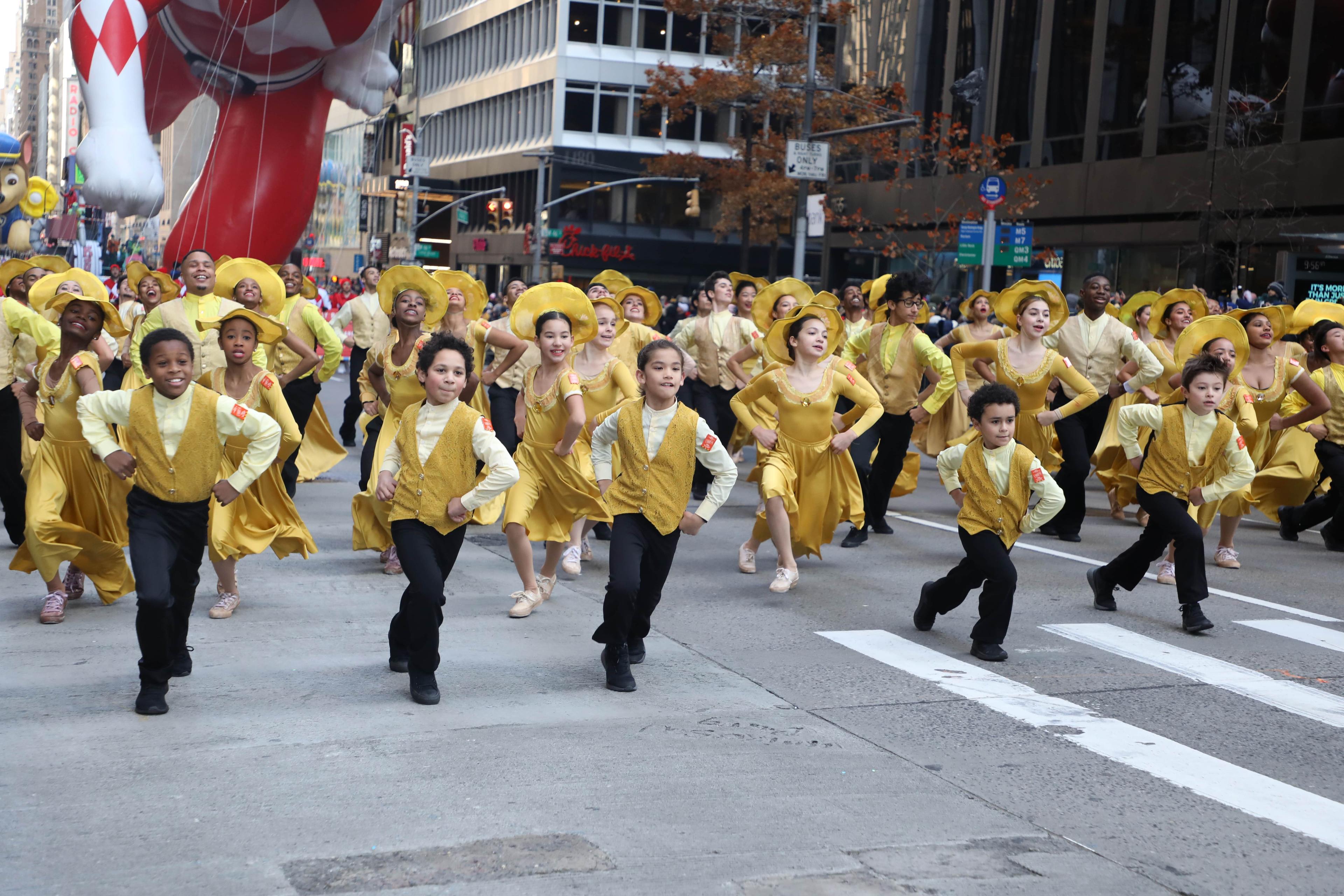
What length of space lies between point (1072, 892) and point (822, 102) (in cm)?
3457

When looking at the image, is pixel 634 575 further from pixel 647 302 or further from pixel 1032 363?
pixel 647 302

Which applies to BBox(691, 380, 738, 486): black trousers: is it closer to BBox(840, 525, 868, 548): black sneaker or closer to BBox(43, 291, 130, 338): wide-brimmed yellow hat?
BBox(840, 525, 868, 548): black sneaker

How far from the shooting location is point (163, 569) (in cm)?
591

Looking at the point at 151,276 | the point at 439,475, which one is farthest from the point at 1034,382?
the point at 151,276

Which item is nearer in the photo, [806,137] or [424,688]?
[424,688]

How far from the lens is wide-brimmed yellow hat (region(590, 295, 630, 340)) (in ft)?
34.7

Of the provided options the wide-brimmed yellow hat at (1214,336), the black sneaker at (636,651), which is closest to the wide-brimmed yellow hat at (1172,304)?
the wide-brimmed yellow hat at (1214,336)

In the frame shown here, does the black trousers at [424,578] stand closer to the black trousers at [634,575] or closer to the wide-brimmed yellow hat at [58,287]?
the black trousers at [634,575]

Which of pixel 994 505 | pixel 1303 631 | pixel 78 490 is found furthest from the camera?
pixel 1303 631

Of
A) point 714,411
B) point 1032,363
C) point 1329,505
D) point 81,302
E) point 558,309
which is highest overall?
point 558,309

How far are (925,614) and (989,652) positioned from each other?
669 mm

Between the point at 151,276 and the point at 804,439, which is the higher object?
the point at 151,276

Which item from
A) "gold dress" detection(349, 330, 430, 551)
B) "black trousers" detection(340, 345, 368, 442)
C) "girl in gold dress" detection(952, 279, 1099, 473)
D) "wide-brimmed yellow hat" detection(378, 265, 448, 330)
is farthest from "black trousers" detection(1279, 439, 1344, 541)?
"black trousers" detection(340, 345, 368, 442)

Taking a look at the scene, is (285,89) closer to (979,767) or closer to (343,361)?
(979,767)
